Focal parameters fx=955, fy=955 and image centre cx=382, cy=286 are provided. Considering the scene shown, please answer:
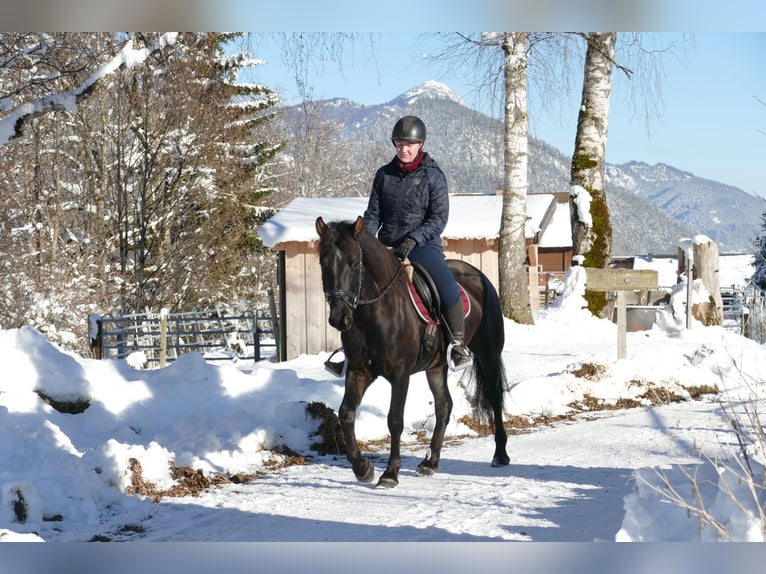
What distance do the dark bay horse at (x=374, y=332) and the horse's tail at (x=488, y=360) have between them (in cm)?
58

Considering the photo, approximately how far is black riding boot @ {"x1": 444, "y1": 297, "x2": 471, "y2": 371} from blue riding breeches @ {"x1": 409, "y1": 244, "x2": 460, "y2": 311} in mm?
67

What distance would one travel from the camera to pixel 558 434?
392 inches

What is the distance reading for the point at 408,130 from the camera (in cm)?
787

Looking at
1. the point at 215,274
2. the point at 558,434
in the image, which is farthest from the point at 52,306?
the point at 558,434

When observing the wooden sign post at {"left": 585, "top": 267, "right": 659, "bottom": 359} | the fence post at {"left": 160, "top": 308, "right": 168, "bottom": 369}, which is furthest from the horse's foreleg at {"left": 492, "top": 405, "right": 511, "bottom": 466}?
the fence post at {"left": 160, "top": 308, "right": 168, "bottom": 369}

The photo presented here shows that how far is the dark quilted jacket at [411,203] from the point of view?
802 centimetres

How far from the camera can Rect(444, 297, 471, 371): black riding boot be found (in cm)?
813

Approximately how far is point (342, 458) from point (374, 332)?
2122mm

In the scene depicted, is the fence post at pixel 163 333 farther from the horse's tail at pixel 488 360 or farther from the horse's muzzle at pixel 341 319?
the horse's muzzle at pixel 341 319

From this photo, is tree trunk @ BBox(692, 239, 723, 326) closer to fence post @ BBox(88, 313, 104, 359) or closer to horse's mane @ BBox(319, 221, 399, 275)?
fence post @ BBox(88, 313, 104, 359)

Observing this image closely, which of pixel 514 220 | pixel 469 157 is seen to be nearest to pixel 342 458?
pixel 514 220

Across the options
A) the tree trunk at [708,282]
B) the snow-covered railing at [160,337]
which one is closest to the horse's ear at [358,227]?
the snow-covered railing at [160,337]

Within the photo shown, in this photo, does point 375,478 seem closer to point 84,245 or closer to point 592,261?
point 592,261

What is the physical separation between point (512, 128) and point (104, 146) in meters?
11.8
